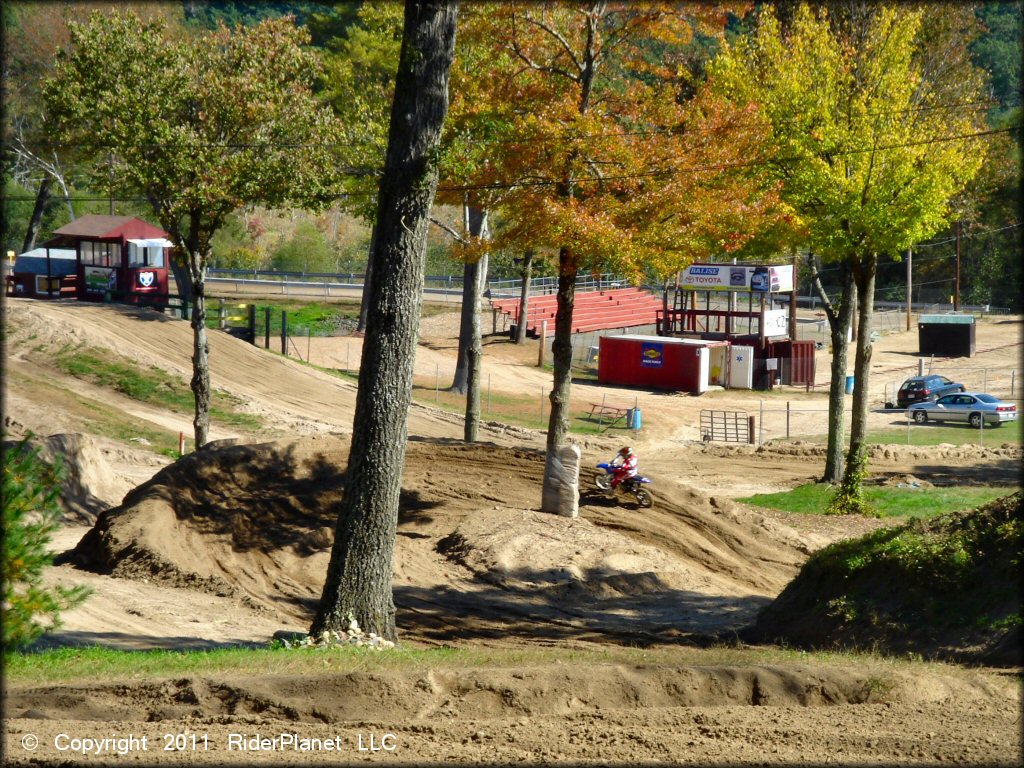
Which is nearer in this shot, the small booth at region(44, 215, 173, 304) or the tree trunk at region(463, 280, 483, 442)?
the tree trunk at region(463, 280, 483, 442)

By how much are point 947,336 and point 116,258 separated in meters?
42.6

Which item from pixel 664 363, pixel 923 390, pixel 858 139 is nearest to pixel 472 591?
pixel 858 139

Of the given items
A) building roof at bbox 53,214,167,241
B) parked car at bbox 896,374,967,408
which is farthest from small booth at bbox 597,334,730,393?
building roof at bbox 53,214,167,241

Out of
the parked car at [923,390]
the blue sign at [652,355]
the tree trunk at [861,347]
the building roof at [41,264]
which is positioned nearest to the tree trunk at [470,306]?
the blue sign at [652,355]

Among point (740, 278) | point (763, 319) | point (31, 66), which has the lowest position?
point (763, 319)

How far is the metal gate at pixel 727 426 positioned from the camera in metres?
36.2

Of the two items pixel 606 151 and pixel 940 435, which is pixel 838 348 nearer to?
pixel 606 151

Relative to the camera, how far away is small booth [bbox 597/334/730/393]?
150 ft

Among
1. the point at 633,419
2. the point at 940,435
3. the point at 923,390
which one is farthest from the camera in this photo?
the point at 923,390

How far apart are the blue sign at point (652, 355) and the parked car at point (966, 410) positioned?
11.3 meters

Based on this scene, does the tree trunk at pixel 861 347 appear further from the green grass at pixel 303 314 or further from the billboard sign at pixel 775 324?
the green grass at pixel 303 314

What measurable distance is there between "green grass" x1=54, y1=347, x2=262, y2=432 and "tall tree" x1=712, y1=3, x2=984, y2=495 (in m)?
17.9

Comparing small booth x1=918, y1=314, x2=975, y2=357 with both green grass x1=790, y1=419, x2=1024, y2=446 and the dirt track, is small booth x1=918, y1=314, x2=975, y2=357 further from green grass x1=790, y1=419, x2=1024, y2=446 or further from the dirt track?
the dirt track

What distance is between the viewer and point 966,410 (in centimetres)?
3803
